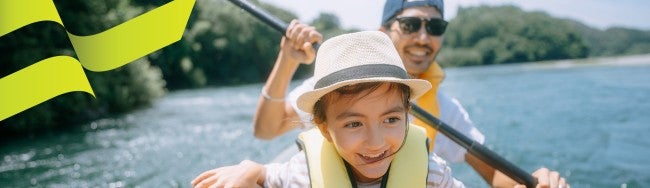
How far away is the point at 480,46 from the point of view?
62.8 metres

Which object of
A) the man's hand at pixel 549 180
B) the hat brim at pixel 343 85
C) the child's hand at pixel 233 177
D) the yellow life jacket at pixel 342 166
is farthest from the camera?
the man's hand at pixel 549 180

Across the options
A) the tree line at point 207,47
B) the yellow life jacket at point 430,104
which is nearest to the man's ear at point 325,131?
the yellow life jacket at point 430,104

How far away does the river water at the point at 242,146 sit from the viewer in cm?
655

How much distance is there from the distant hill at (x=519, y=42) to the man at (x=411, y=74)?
5188 centimetres

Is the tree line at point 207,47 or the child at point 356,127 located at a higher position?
the child at point 356,127

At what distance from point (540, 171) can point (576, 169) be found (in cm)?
533

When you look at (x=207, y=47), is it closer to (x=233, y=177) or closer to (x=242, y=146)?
(x=242, y=146)

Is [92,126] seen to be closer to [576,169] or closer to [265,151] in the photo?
[265,151]

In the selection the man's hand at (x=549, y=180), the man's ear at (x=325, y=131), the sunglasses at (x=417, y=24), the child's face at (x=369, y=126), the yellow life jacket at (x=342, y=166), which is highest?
the child's face at (x=369, y=126)

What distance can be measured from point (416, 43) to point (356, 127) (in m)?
1.18

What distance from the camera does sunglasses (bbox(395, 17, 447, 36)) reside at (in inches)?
98.6

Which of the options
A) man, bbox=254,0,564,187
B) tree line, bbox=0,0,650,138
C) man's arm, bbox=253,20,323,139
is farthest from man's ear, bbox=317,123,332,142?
tree line, bbox=0,0,650,138

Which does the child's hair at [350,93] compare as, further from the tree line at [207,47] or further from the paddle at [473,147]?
the tree line at [207,47]

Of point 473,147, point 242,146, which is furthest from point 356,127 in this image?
point 242,146
